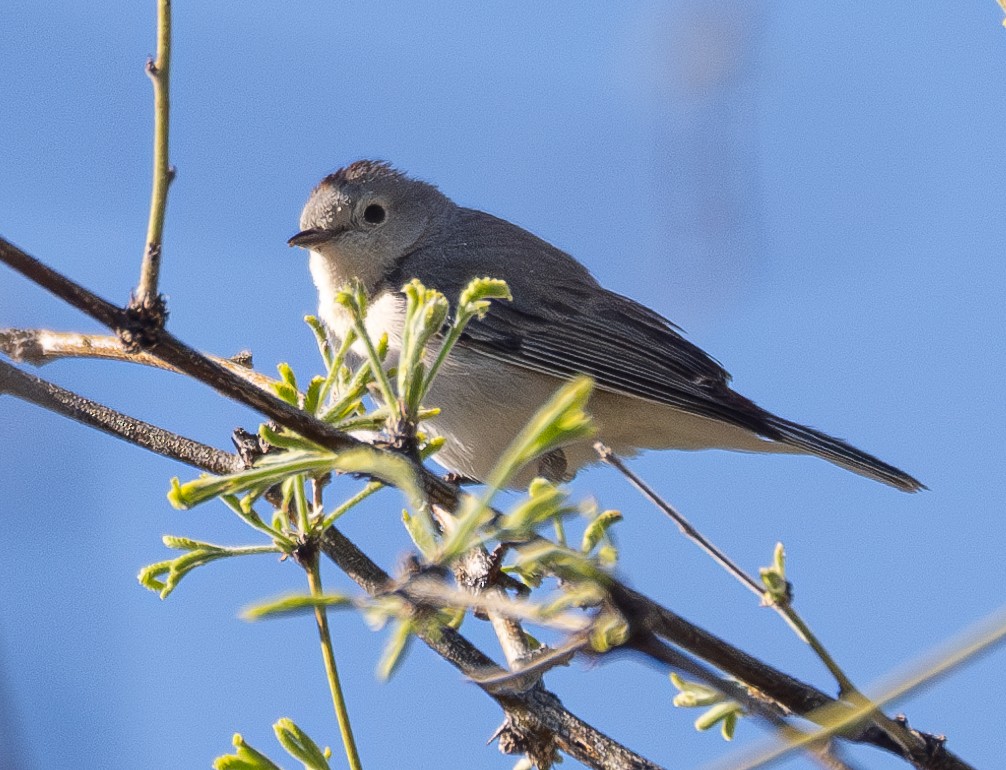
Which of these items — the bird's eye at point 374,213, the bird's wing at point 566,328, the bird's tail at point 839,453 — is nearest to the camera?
the bird's tail at point 839,453

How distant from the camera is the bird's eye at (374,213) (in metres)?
5.36

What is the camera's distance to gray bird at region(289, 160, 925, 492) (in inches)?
173

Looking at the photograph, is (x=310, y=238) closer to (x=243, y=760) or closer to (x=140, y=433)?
(x=140, y=433)

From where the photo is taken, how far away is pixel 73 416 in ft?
7.70

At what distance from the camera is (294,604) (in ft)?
3.53

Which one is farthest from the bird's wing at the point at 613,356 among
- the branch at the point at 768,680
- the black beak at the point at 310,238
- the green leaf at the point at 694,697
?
the branch at the point at 768,680

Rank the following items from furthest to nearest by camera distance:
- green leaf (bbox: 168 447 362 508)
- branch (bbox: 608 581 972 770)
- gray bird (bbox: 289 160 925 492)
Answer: gray bird (bbox: 289 160 925 492) → green leaf (bbox: 168 447 362 508) → branch (bbox: 608 581 972 770)

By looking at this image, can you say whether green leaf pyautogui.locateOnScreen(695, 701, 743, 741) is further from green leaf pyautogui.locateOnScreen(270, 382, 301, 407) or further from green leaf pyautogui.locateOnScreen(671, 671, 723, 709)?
green leaf pyautogui.locateOnScreen(270, 382, 301, 407)

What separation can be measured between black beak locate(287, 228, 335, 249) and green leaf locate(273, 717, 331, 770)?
3.56 meters

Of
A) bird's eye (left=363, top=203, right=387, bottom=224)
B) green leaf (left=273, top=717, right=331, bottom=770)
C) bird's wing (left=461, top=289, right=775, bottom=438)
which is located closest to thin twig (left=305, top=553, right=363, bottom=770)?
green leaf (left=273, top=717, right=331, bottom=770)

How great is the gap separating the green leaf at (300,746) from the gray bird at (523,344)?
2482mm

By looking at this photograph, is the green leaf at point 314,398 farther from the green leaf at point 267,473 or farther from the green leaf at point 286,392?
the green leaf at point 267,473

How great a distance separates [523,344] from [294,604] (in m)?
3.57

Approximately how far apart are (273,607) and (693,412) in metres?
3.49
